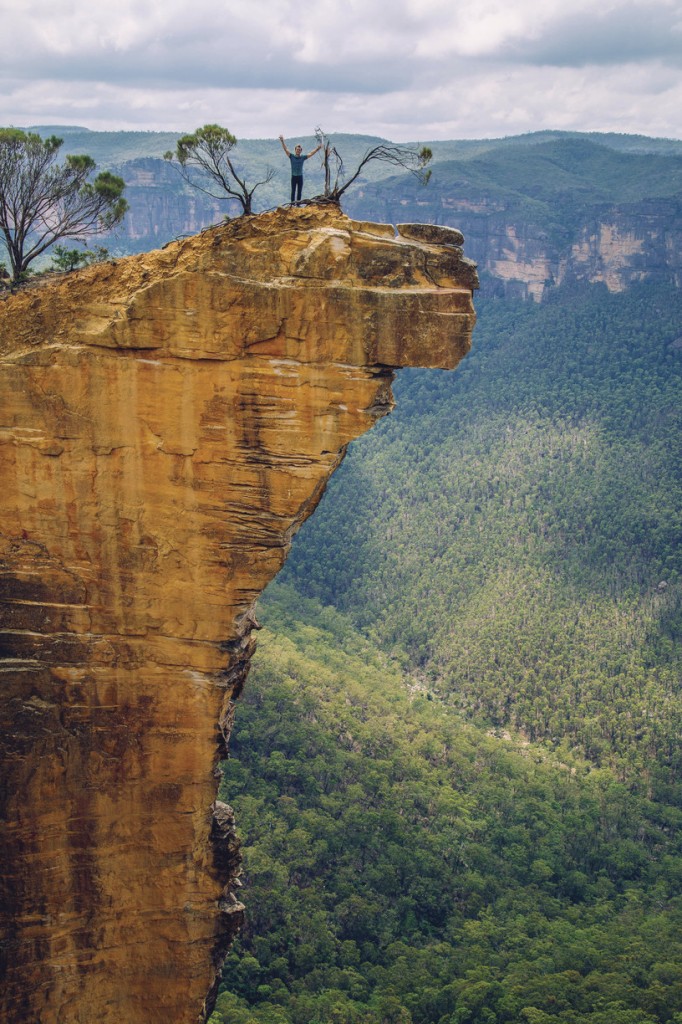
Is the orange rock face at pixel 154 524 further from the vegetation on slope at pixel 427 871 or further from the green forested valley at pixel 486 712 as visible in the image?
the vegetation on slope at pixel 427 871

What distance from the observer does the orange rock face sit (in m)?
15.1

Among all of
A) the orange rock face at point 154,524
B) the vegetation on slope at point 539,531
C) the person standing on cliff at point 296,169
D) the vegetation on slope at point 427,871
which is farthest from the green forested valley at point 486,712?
the person standing on cliff at point 296,169

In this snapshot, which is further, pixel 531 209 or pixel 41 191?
pixel 531 209

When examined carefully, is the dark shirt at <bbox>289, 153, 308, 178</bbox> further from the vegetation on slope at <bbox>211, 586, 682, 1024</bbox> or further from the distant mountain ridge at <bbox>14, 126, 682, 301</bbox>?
the distant mountain ridge at <bbox>14, 126, 682, 301</bbox>

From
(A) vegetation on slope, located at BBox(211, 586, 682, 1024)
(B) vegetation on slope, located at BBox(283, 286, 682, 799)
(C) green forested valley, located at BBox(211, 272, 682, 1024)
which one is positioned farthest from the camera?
(B) vegetation on slope, located at BBox(283, 286, 682, 799)

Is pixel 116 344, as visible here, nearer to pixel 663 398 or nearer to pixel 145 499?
pixel 145 499

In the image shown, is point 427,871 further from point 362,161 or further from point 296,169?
point 362,161

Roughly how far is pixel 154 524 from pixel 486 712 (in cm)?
5102

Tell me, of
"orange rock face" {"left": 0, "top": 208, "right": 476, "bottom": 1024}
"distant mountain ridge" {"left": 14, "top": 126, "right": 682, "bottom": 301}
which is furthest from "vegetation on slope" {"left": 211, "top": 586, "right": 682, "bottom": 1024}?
"distant mountain ridge" {"left": 14, "top": 126, "right": 682, "bottom": 301}

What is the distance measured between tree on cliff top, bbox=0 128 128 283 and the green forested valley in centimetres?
2196

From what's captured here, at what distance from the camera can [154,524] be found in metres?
15.8

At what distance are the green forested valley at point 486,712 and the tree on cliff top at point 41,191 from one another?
72.0ft

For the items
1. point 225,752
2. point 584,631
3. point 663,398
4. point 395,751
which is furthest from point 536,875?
point 663,398

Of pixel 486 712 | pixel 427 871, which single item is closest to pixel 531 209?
pixel 486 712
